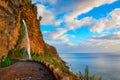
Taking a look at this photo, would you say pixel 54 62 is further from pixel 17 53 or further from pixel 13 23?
pixel 17 53

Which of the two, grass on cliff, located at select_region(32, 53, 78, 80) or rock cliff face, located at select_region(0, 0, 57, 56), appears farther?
rock cliff face, located at select_region(0, 0, 57, 56)

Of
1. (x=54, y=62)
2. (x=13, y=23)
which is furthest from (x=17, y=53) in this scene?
(x=54, y=62)

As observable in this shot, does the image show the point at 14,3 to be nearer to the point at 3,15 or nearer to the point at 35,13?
the point at 3,15

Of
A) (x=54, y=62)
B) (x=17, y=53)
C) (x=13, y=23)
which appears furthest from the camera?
(x=17, y=53)

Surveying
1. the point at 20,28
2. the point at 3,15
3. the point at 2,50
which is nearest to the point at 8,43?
the point at 2,50

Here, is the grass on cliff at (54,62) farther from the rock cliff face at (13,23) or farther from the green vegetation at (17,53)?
the rock cliff face at (13,23)

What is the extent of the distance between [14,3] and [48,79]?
23319 millimetres

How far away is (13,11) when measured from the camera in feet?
112

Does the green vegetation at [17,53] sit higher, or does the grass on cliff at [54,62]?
the green vegetation at [17,53]

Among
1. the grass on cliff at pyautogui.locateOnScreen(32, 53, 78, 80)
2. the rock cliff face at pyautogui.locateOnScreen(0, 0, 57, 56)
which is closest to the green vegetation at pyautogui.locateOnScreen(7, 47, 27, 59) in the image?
the rock cliff face at pyautogui.locateOnScreen(0, 0, 57, 56)

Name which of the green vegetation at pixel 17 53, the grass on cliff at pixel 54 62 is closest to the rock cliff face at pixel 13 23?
the green vegetation at pixel 17 53

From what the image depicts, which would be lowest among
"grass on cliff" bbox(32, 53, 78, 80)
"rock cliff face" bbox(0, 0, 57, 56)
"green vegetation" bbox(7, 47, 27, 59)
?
"grass on cliff" bbox(32, 53, 78, 80)

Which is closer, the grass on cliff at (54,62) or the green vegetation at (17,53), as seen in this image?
the grass on cliff at (54,62)

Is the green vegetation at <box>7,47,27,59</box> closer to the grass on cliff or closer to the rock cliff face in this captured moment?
the rock cliff face
